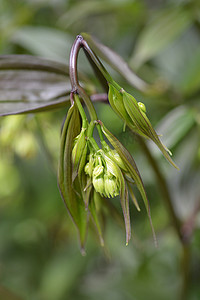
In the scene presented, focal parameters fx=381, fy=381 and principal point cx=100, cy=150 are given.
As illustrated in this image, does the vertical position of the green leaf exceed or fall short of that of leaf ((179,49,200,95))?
it falls short

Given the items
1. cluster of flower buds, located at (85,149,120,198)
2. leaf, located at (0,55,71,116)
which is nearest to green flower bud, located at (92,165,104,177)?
cluster of flower buds, located at (85,149,120,198)

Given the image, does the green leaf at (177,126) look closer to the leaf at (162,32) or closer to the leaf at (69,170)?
the leaf at (162,32)

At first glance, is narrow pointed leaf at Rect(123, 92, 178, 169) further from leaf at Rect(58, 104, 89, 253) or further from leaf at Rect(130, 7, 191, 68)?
leaf at Rect(130, 7, 191, 68)

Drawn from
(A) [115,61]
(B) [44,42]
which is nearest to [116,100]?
(A) [115,61]

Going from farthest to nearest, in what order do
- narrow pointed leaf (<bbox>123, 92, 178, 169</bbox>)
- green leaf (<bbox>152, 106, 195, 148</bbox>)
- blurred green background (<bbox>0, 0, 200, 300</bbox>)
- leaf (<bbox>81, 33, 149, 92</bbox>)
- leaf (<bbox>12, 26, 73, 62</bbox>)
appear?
leaf (<bbox>12, 26, 73, 62</bbox>)
blurred green background (<bbox>0, 0, 200, 300</bbox>)
green leaf (<bbox>152, 106, 195, 148</bbox>)
leaf (<bbox>81, 33, 149, 92</bbox>)
narrow pointed leaf (<bbox>123, 92, 178, 169</bbox>)

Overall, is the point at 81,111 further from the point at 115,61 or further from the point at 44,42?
the point at 44,42

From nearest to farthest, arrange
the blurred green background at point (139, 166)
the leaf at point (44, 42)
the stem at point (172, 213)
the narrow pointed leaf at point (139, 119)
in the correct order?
the narrow pointed leaf at point (139, 119), the stem at point (172, 213), the blurred green background at point (139, 166), the leaf at point (44, 42)

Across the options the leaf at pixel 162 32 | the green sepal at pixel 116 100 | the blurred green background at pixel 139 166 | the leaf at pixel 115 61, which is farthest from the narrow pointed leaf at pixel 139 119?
the leaf at pixel 162 32

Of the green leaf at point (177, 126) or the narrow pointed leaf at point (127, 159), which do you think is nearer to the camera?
the narrow pointed leaf at point (127, 159)

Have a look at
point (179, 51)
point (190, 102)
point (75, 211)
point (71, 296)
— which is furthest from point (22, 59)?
point (71, 296)
